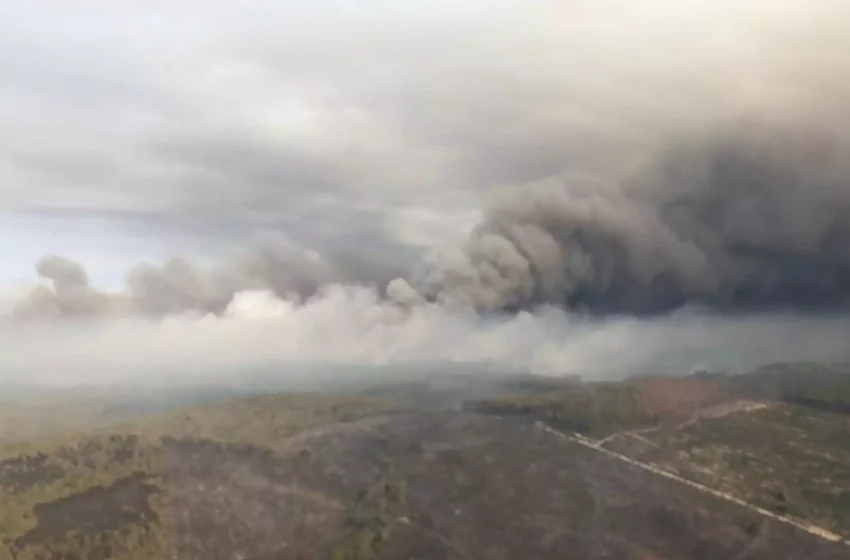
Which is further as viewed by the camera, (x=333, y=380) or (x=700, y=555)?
(x=333, y=380)

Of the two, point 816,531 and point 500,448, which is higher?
point 500,448

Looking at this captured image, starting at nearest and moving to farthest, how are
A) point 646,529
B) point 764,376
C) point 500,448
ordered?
point 646,529
point 500,448
point 764,376

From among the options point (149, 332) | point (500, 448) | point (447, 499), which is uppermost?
point (149, 332)

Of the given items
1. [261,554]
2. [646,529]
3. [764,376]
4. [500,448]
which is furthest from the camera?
[764,376]

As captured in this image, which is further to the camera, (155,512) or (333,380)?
(333,380)

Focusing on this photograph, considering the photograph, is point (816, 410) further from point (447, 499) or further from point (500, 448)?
point (447, 499)

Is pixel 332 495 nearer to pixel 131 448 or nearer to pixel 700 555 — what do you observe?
pixel 131 448

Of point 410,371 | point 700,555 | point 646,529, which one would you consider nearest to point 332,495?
point 410,371

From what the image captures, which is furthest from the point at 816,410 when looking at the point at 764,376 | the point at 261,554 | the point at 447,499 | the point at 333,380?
the point at 261,554

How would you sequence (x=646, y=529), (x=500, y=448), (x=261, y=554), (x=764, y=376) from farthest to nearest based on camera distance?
(x=764, y=376)
(x=500, y=448)
(x=646, y=529)
(x=261, y=554)
